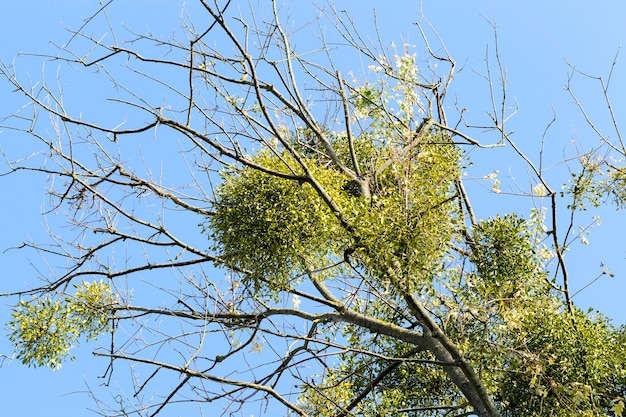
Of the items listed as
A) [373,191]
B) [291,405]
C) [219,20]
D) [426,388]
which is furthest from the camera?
[426,388]

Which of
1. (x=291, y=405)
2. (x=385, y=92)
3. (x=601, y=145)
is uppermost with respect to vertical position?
(x=385, y=92)

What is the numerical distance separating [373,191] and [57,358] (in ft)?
9.20

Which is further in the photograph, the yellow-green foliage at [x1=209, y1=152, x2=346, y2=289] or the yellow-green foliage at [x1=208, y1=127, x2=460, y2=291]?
the yellow-green foliage at [x1=209, y1=152, x2=346, y2=289]

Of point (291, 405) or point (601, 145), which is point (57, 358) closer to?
point (291, 405)

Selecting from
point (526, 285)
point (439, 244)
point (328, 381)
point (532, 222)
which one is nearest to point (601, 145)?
point (532, 222)

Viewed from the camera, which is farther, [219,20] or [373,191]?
[373,191]

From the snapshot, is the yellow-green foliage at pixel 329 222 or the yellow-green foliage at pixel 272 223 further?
the yellow-green foliage at pixel 272 223

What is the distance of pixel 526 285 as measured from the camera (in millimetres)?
6262

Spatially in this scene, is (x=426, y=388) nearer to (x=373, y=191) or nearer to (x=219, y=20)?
(x=373, y=191)

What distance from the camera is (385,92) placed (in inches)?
261

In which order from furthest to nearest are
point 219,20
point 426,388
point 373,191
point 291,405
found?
point 426,388, point 373,191, point 291,405, point 219,20

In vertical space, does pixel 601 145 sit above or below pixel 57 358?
above

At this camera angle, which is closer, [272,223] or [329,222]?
[272,223]

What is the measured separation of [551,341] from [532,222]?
3.29 feet
